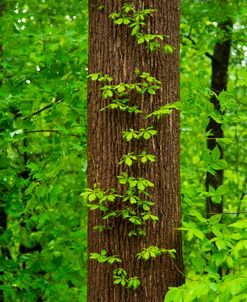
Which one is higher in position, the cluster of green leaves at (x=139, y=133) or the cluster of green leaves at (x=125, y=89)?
the cluster of green leaves at (x=125, y=89)

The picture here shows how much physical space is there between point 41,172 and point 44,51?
1.72 m

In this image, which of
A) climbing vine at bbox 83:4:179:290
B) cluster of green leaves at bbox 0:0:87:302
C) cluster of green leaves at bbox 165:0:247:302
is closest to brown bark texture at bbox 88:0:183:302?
climbing vine at bbox 83:4:179:290

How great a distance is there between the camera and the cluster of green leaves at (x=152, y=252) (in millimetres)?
3230

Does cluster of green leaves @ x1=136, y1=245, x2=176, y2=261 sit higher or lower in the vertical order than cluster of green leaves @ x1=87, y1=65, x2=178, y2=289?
lower

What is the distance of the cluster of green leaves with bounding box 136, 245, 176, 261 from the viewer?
10.6ft

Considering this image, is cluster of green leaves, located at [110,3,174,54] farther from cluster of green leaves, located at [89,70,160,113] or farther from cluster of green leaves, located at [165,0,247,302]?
cluster of green leaves, located at [165,0,247,302]

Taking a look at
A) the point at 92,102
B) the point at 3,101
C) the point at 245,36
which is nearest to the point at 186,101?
the point at 92,102

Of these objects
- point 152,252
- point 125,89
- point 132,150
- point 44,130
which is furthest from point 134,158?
point 44,130

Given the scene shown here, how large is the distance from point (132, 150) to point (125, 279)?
75 cm

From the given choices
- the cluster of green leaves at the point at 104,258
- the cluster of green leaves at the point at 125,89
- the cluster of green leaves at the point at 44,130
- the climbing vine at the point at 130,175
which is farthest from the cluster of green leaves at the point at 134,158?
the cluster of green leaves at the point at 44,130

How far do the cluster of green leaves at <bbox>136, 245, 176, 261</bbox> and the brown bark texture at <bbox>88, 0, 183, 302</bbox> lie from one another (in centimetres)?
4

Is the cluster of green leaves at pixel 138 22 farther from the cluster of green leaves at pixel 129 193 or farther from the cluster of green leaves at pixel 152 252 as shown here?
the cluster of green leaves at pixel 152 252

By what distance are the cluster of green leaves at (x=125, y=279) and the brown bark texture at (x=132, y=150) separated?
0.04 m

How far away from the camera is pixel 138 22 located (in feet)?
11.0
